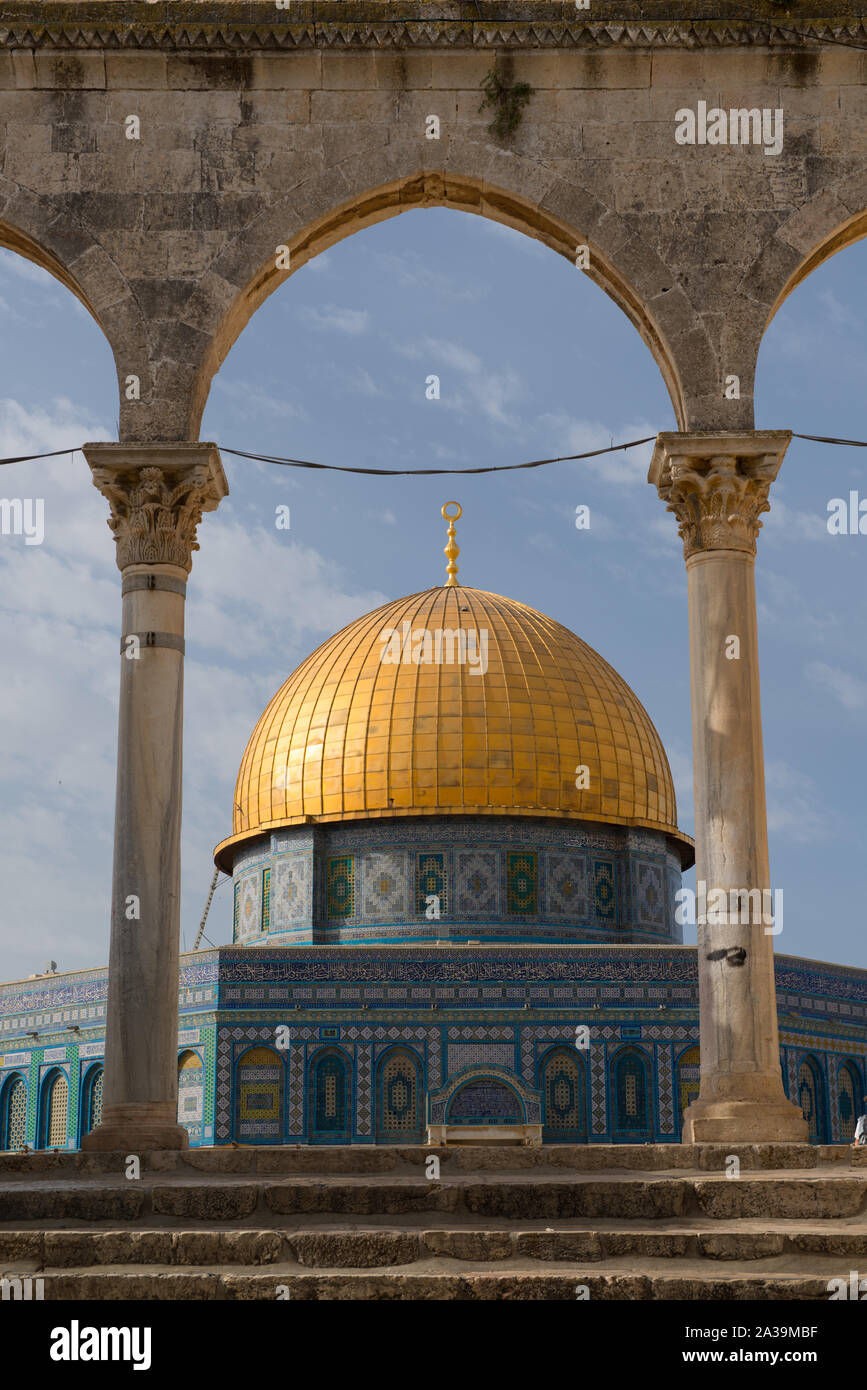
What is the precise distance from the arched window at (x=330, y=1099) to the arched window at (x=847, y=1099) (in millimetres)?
7908

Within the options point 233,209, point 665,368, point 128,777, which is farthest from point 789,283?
point 128,777

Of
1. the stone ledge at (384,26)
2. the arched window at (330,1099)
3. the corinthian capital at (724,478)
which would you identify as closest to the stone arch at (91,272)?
the stone ledge at (384,26)

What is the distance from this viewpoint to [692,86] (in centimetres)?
1086

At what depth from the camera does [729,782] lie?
10.0 m

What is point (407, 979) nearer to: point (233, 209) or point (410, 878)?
point (410, 878)

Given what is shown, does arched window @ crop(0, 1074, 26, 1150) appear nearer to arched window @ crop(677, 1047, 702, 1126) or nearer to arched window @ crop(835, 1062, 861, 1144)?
arched window @ crop(677, 1047, 702, 1126)

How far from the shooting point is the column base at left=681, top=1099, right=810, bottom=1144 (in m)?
9.41

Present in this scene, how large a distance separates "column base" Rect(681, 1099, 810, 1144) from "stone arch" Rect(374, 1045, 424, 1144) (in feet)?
56.5

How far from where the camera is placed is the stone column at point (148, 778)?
9.76 metres

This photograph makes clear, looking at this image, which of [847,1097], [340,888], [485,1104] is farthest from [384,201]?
[847,1097]

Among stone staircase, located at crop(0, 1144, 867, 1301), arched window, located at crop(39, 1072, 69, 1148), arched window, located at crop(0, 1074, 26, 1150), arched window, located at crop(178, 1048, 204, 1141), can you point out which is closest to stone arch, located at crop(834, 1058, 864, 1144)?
arched window, located at crop(178, 1048, 204, 1141)

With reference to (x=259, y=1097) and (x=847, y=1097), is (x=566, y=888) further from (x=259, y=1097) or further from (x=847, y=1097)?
(x=259, y=1097)

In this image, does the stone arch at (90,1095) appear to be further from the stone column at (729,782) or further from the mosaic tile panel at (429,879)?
the stone column at (729,782)

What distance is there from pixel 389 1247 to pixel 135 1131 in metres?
2.86
